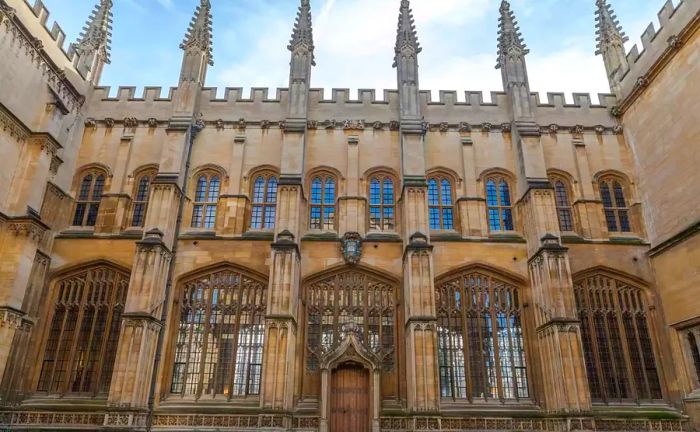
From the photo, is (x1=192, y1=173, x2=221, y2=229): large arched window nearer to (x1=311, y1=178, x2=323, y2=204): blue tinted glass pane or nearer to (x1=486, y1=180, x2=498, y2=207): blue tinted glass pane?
(x1=311, y1=178, x2=323, y2=204): blue tinted glass pane

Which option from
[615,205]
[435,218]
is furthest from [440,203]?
[615,205]

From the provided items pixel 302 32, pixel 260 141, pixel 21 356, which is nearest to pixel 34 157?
pixel 21 356

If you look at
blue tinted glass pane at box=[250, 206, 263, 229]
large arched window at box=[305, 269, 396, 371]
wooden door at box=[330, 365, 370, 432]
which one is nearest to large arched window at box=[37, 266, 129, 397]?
blue tinted glass pane at box=[250, 206, 263, 229]

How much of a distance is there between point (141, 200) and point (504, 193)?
1445 cm

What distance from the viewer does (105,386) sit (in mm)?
15367

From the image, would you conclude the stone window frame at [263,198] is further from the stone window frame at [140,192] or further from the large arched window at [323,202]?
the stone window frame at [140,192]

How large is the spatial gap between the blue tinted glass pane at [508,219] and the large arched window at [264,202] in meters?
8.91

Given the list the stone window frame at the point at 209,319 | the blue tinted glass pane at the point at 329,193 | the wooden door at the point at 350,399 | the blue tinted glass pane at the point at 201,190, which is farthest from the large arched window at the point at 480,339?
the blue tinted glass pane at the point at 201,190

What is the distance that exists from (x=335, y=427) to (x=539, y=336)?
733 cm

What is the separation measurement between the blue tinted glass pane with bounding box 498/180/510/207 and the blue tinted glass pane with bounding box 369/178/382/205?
16.0 ft

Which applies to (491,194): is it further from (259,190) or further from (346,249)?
(259,190)

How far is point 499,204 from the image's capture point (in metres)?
18.4

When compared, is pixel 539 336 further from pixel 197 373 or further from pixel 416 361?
pixel 197 373

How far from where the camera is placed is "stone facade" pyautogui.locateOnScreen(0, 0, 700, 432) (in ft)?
47.6
